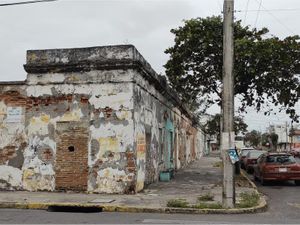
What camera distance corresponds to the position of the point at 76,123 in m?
16.1

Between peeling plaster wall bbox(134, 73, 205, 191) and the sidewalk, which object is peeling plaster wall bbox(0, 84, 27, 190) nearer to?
the sidewalk

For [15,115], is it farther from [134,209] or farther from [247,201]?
[247,201]

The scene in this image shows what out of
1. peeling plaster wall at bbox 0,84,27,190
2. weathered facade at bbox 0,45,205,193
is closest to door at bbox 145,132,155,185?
weathered facade at bbox 0,45,205,193

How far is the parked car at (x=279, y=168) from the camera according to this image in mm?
20656

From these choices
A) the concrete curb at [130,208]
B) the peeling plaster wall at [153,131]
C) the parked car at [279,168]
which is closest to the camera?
the concrete curb at [130,208]

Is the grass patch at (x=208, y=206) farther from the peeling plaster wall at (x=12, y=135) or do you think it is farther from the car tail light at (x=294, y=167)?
the car tail light at (x=294, y=167)

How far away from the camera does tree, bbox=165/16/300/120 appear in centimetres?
2041

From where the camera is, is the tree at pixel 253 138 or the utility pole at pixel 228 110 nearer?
the utility pole at pixel 228 110

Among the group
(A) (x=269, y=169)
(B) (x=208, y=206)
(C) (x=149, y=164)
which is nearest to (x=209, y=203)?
(B) (x=208, y=206)

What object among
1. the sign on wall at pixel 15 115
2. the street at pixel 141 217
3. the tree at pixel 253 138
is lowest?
the street at pixel 141 217

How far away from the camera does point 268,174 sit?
20.8m

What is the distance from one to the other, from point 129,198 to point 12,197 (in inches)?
139

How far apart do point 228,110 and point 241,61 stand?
8466 millimetres

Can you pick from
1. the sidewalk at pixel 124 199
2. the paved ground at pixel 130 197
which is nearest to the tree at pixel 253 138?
the paved ground at pixel 130 197
